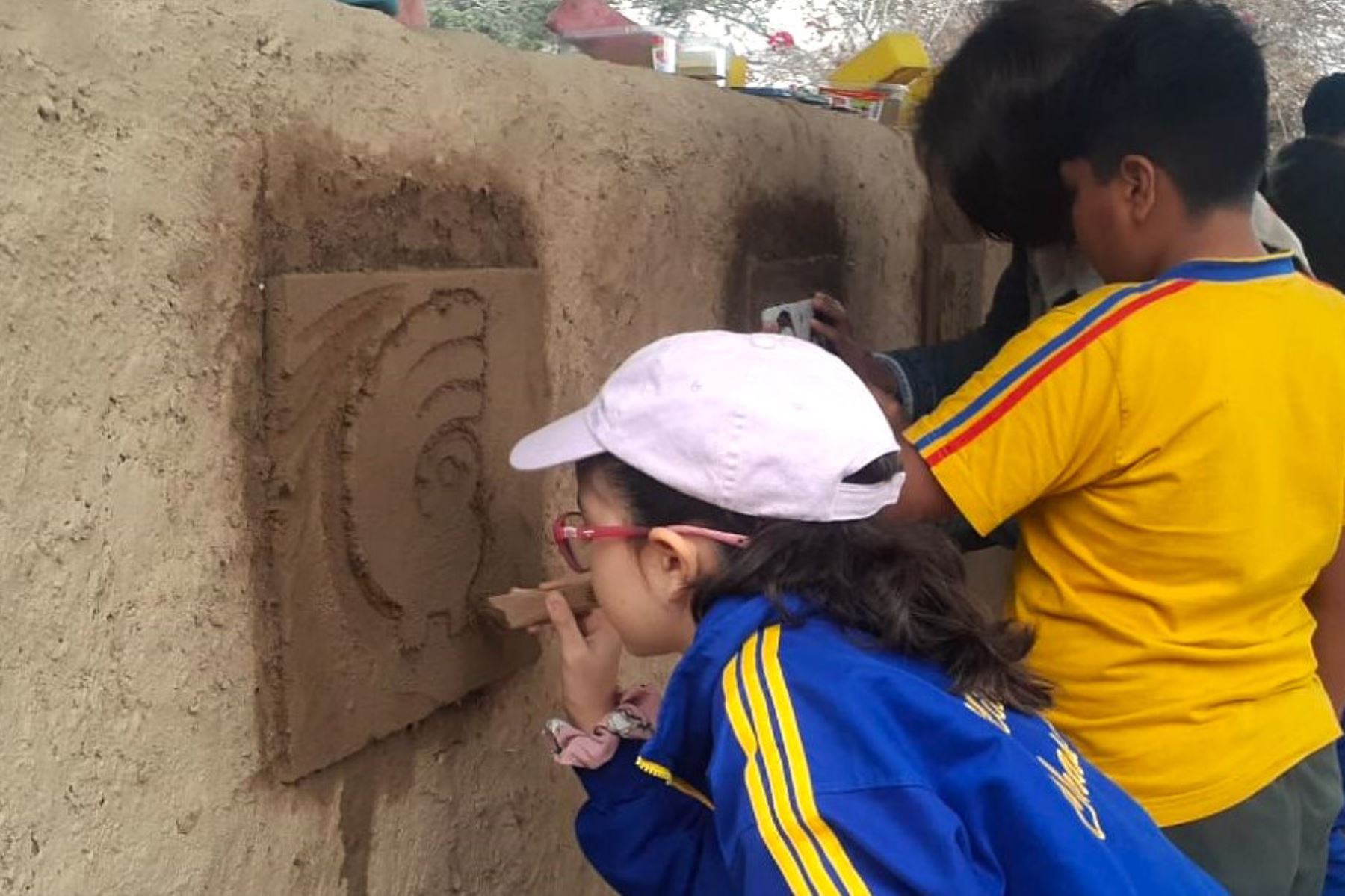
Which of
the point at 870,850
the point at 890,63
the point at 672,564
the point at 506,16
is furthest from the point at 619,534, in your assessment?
the point at 506,16

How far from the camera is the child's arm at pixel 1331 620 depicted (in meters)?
1.66

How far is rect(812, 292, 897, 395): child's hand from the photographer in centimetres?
207

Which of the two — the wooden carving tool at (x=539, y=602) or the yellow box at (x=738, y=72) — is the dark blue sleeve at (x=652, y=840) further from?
the yellow box at (x=738, y=72)

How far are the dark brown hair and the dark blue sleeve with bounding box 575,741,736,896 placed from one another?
0.24 meters

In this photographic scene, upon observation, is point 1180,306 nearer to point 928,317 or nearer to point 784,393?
point 784,393

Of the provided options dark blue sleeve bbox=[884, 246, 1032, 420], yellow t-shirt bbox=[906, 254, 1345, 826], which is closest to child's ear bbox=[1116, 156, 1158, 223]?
yellow t-shirt bbox=[906, 254, 1345, 826]

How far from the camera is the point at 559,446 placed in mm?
1217

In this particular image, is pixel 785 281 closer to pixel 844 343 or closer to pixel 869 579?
pixel 844 343

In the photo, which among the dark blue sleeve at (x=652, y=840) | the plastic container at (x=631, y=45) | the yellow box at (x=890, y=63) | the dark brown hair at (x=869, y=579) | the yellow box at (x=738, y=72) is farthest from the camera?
the yellow box at (x=890, y=63)

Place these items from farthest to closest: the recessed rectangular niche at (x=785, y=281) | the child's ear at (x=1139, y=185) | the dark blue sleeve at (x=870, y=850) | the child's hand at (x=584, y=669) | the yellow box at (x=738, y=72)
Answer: the yellow box at (x=738, y=72) → the recessed rectangular niche at (x=785, y=281) → the child's ear at (x=1139, y=185) → the child's hand at (x=584, y=669) → the dark blue sleeve at (x=870, y=850)

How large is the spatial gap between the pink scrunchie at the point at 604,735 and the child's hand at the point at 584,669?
2 centimetres

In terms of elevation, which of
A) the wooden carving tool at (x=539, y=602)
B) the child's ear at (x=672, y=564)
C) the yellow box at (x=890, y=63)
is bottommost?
the wooden carving tool at (x=539, y=602)

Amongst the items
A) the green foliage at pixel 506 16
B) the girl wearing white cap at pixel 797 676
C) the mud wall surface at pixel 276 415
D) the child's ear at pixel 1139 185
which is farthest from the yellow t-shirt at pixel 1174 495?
the green foliage at pixel 506 16

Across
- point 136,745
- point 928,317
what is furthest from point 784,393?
point 928,317
